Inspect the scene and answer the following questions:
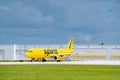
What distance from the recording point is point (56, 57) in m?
112

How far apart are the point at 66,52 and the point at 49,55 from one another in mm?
5940

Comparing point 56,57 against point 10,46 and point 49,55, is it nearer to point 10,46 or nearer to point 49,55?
point 49,55
